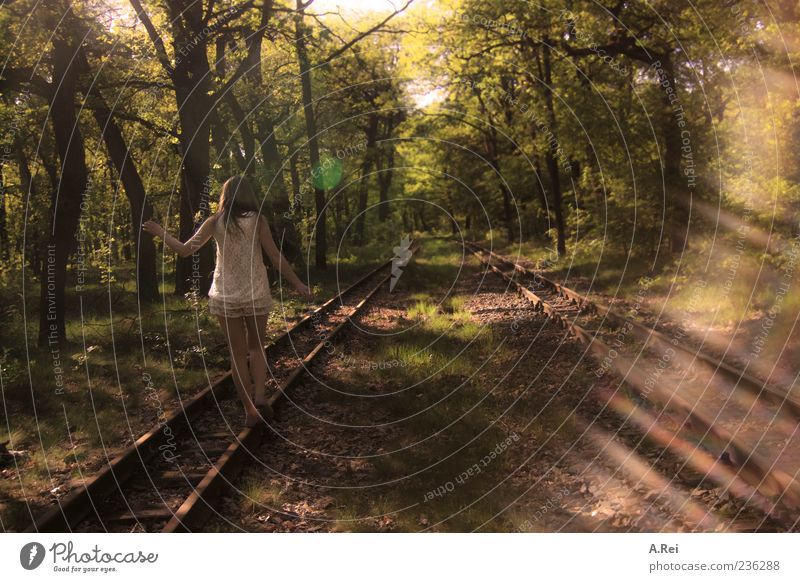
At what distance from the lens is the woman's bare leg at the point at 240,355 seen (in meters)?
5.97

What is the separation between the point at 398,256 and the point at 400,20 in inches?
581

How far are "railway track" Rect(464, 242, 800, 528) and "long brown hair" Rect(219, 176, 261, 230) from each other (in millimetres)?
4214

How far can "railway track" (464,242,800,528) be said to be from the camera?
4.36m

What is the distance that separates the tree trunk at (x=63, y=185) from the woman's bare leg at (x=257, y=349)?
6.12 metres

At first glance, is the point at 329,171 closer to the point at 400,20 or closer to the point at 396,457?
the point at 400,20

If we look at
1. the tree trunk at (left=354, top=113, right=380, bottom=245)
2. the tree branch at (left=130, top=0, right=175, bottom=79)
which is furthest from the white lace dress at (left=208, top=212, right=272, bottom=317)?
the tree trunk at (left=354, top=113, right=380, bottom=245)

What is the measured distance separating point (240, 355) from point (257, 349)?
0.60 feet

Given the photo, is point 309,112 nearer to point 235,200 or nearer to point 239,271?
point 235,200

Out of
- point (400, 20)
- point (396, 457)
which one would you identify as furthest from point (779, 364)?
point (400, 20)

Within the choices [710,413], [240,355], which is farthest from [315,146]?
[710,413]

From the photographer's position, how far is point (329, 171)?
3081cm

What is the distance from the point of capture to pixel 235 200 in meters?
5.72

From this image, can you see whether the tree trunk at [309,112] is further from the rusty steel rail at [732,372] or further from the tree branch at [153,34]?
the rusty steel rail at [732,372]

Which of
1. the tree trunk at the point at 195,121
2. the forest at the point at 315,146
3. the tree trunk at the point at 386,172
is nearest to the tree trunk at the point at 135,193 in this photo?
the forest at the point at 315,146
